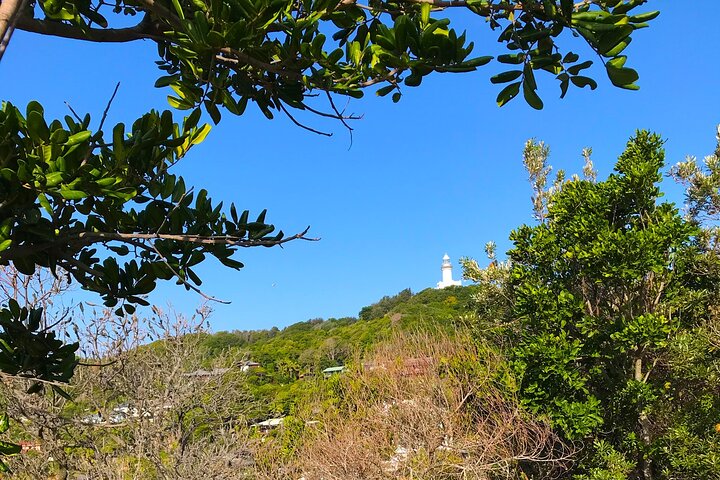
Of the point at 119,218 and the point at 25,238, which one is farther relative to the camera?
the point at 119,218

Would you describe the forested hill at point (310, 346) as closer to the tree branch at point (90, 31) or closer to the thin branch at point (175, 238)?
the thin branch at point (175, 238)

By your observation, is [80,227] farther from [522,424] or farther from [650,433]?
[650,433]

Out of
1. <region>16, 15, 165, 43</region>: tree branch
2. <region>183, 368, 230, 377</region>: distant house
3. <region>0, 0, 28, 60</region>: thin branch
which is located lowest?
<region>183, 368, 230, 377</region>: distant house

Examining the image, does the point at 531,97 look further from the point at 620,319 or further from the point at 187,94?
the point at 620,319

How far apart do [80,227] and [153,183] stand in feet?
0.87

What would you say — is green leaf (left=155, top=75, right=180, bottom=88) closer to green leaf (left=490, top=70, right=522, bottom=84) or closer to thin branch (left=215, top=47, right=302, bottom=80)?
thin branch (left=215, top=47, right=302, bottom=80)

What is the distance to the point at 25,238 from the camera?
4.83 feet

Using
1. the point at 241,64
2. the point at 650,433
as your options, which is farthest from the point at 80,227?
the point at 650,433

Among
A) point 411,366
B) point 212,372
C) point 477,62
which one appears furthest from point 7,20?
point 212,372

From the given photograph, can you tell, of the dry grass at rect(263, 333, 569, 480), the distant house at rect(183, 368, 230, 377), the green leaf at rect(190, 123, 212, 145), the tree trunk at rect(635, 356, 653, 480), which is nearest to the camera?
the green leaf at rect(190, 123, 212, 145)

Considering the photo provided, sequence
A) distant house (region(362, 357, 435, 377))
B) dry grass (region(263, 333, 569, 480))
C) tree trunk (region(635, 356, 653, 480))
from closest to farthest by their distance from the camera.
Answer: tree trunk (region(635, 356, 653, 480))
dry grass (region(263, 333, 569, 480))
distant house (region(362, 357, 435, 377))

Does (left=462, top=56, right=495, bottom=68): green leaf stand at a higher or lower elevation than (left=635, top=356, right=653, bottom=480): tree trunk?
higher

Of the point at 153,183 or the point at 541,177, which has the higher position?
the point at 541,177

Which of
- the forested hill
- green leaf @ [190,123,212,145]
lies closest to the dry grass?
the forested hill
